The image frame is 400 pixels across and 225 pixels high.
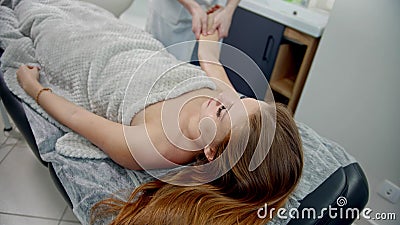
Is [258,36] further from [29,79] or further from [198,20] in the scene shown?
[29,79]

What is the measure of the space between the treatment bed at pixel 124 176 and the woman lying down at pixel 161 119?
0.14 feet

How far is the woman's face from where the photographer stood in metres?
0.88

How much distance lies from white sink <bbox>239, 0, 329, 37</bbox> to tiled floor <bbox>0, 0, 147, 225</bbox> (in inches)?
58.7

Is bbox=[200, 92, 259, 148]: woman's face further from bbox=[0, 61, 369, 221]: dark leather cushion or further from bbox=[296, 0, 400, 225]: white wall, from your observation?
bbox=[296, 0, 400, 225]: white wall

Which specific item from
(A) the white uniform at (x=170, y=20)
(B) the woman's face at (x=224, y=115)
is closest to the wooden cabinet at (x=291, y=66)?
(A) the white uniform at (x=170, y=20)

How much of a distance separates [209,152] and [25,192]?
104 cm

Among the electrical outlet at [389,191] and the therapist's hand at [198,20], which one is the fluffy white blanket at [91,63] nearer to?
the therapist's hand at [198,20]

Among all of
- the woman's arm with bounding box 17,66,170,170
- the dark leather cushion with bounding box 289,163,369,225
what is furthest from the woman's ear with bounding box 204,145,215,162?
the dark leather cushion with bounding box 289,163,369,225

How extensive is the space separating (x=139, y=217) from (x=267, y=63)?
1.49m

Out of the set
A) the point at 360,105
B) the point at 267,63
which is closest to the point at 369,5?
the point at 360,105

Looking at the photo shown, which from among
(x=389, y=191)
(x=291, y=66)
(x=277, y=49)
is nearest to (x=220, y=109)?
(x=389, y=191)

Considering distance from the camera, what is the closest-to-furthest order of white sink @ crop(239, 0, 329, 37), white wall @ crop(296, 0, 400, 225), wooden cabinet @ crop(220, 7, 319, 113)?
1. white wall @ crop(296, 0, 400, 225)
2. white sink @ crop(239, 0, 329, 37)
3. wooden cabinet @ crop(220, 7, 319, 113)

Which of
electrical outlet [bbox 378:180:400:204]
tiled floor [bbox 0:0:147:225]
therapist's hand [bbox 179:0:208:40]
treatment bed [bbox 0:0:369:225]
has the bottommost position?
tiled floor [bbox 0:0:147:225]

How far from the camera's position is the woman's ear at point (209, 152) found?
0.92m
